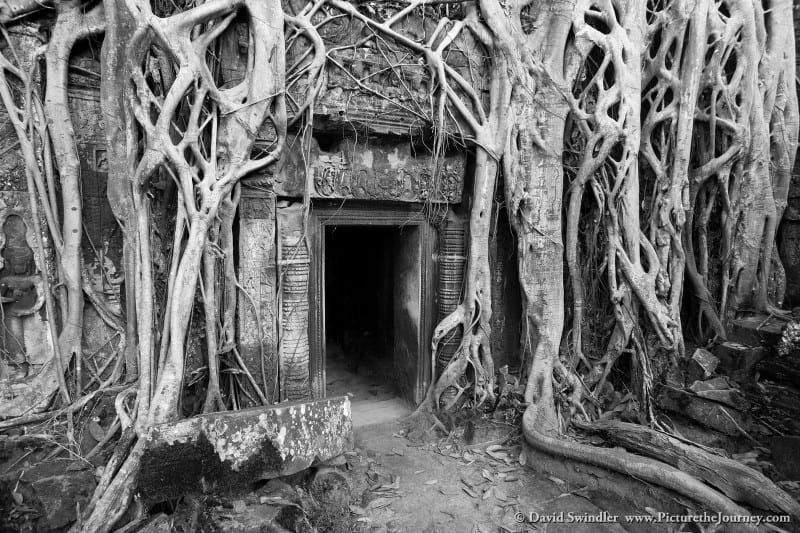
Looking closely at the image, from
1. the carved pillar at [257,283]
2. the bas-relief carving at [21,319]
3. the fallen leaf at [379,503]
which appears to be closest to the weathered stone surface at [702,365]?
the fallen leaf at [379,503]

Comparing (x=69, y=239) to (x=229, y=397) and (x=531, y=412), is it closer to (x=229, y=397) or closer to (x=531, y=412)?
(x=229, y=397)

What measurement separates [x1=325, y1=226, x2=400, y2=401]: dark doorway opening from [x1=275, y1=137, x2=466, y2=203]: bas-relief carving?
2.15 feet

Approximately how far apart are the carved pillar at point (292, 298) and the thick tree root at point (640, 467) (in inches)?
68.4

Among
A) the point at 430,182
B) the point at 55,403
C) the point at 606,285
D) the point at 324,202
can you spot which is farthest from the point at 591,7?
the point at 55,403

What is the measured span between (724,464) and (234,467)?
2714mm

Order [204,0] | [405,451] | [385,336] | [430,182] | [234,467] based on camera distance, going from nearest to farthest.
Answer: [234,467] < [204,0] < [405,451] < [430,182] < [385,336]

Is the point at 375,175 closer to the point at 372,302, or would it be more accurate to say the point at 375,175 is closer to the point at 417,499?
the point at 417,499

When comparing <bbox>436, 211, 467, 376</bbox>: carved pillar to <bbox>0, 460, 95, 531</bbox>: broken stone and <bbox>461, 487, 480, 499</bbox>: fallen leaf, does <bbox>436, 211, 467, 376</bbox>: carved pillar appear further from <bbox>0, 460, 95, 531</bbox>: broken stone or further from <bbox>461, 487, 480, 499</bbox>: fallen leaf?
<bbox>0, 460, 95, 531</bbox>: broken stone

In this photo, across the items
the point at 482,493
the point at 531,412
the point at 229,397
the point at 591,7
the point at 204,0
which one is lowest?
the point at 482,493

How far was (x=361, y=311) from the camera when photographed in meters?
5.81

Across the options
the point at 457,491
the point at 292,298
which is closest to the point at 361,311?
the point at 292,298

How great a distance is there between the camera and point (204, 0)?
8.62 ft

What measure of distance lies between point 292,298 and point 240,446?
3.69 feet

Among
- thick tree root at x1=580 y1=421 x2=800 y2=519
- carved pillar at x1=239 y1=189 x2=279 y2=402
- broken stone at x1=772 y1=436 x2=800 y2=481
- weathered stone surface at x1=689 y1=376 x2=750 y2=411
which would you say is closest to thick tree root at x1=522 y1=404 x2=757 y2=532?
thick tree root at x1=580 y1=421 x2=800 y2=519
